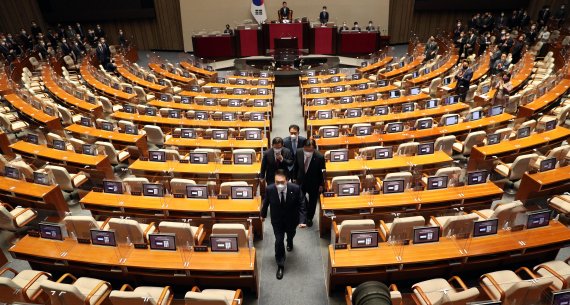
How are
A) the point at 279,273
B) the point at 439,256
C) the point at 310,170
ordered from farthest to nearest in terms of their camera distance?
the point at 310,170 → the point at 279,273 → the point at 439,256

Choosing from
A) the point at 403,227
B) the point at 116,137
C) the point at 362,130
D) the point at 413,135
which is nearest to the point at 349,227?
the point at 403,227

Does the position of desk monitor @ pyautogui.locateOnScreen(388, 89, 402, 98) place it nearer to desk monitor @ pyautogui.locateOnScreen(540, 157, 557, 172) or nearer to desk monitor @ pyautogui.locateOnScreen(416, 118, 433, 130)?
desk monitor @ pyautogui.locateOnScreen(416, 118, 433, 130)

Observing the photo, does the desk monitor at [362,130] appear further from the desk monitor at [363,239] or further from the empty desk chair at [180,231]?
the empty desk chair at [180,231]

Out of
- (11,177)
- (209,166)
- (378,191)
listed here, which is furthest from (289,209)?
(11,177)

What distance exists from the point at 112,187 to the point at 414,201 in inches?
195

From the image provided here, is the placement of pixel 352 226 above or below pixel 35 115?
below

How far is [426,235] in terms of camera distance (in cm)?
492

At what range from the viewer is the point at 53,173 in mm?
6984

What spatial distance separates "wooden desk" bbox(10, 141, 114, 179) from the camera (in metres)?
7.55

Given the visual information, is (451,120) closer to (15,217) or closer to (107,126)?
(107,126)

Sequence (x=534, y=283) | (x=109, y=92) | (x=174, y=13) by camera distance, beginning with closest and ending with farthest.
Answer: (x=534, y=283) → (x=109, y=92) → (x=174, y=13)

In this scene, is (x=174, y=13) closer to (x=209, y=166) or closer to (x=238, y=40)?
(x=238, y=40)

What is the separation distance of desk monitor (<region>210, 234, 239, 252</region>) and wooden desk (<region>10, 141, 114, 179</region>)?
343 cm

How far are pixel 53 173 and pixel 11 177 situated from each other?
2.70 ft
